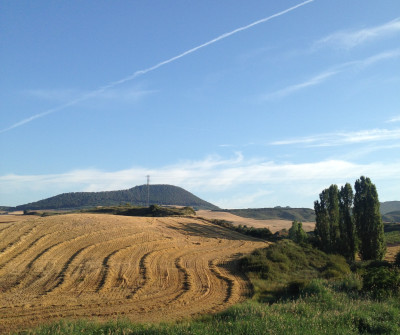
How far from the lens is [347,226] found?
3366cm

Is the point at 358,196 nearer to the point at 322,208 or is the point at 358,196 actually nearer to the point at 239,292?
the point at 322,208

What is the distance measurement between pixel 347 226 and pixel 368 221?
1919 mm

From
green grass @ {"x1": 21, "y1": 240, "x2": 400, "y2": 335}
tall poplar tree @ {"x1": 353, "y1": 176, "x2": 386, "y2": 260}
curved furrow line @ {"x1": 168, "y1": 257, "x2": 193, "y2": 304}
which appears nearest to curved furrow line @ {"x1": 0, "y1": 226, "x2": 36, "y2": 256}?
A: curved furrow line @ {"x1": 168, "y1": 257, "x2": 193, "y2": 304}

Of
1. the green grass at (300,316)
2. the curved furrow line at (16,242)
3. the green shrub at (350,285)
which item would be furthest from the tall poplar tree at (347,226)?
the curved furrow line at (16,242)

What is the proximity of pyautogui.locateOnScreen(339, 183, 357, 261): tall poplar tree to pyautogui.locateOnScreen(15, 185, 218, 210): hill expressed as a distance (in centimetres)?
10630

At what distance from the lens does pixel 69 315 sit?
1159 cm

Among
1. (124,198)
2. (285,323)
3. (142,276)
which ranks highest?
(124,198)

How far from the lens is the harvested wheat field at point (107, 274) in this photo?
12445mm

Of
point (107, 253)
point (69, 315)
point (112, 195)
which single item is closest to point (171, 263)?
point (107, 253)

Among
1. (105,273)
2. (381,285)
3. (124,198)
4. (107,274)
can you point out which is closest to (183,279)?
(107,274)

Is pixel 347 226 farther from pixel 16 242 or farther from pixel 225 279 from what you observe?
pixel 16 242

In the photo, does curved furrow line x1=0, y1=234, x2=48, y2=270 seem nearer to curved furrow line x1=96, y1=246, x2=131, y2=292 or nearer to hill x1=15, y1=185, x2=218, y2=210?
curved furrow line x1=96, y1=246, x2=131, y2=292

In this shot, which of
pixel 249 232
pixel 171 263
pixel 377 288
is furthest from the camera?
pixel 249 232

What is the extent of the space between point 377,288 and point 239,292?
5.38 m
